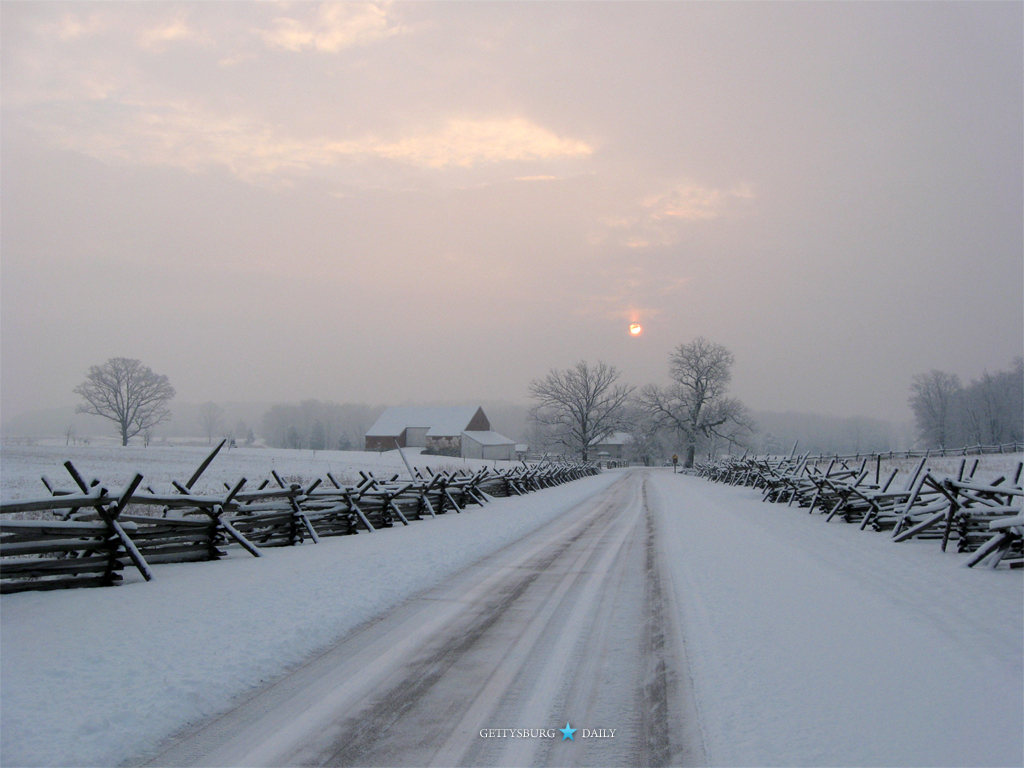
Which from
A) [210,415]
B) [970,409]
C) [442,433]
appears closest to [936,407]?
[970,409]

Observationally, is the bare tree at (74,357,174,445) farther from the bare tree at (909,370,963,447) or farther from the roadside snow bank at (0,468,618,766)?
the bare tree at (909,370,963,447)

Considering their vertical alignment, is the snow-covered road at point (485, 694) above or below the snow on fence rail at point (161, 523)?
below

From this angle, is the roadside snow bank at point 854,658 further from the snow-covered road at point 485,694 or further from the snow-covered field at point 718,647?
the snow-covered road at point 485,694

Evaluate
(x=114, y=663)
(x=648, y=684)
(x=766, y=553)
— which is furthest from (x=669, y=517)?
(x=114, y=663)

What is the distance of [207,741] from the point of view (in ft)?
11.8

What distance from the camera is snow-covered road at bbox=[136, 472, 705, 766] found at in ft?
11.1

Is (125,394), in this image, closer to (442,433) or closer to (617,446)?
(442,433)

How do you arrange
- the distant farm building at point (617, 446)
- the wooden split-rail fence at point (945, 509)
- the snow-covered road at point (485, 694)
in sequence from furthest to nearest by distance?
the distant farm building at point (617, 446) → the wooden split-rail fence at point (945, 509) → the snow-covered road at point (485, 694)

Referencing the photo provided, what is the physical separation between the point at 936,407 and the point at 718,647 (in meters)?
89.9

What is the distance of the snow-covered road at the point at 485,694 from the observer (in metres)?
3.39

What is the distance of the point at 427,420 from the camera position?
69.7 meters

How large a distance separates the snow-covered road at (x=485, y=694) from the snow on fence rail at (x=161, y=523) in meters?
3.86

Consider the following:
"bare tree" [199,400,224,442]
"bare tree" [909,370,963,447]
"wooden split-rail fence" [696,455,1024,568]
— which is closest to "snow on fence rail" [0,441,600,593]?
"wooden split-rail fence" [696,455,1024,568]

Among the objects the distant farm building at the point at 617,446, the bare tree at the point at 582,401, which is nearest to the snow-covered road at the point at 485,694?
the bare tree at the point at 582,401
